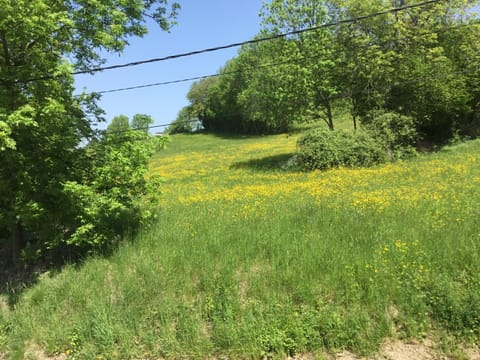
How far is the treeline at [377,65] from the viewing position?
59.8 feet

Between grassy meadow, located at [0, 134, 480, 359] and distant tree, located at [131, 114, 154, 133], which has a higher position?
distant tree, located at [131, 114, 154, 133]

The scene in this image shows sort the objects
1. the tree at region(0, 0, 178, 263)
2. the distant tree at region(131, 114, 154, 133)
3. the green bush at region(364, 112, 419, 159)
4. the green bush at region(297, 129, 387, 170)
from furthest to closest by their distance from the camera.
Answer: the green bush at region(364, 112, 419, 159) → the green bush at region(297, 129, 387, 170) → the distant tree at region(131, 114, 154, 133) → the tree at region(0, 0, 178, 263)

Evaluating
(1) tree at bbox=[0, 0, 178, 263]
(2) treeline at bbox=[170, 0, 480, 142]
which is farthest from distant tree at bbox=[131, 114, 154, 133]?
(2) treeline at bbox=[170, 0, 480, 142]

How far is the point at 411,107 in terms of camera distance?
18.8m

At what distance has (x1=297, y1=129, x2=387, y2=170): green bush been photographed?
52.0ft

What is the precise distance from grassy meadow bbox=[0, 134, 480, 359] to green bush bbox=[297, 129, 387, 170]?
7.59 meters

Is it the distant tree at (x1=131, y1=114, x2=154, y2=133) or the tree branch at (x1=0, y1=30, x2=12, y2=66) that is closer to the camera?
the tree branch at (x1=0, y1=30, x2=12, y2=66)

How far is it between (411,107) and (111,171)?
17.3 meters

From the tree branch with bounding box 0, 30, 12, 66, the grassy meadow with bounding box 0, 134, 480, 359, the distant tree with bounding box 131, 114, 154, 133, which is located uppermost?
the tree branch with bounding box 0, 30, 12, 66

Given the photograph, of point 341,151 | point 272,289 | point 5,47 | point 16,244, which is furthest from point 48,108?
point 341,151

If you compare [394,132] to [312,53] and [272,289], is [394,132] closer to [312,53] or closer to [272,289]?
[312,53]

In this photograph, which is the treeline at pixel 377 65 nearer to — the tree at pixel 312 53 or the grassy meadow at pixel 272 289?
the tree at pixel 312 53

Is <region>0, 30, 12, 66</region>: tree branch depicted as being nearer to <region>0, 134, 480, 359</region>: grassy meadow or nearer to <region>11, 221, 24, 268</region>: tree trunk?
<region>11, 221, 24, 268</region>: tree trunk

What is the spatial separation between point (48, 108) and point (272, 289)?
16.3ft
